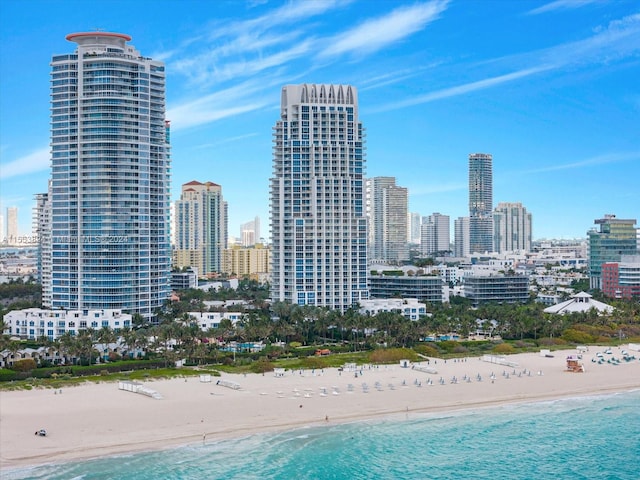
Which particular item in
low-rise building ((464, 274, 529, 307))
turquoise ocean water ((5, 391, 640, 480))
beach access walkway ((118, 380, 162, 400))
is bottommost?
turquoise ocean water ((5, 391, 640, 480))

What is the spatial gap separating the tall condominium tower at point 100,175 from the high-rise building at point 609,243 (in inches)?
4282

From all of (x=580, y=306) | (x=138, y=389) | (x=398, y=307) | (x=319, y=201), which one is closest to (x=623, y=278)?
(x=580, y=306)

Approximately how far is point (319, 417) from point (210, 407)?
918cm

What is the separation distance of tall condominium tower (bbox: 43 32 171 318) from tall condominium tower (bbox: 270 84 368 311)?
2140 centimetres

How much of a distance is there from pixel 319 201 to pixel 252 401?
61.7 metres

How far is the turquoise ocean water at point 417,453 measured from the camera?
171ft

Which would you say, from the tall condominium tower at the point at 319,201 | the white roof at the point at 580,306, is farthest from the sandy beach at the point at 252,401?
the tall condominium tower at the point at 319,201

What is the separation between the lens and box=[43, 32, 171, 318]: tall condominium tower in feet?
386

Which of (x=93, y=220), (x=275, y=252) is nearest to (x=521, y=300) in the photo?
(x=275, y=252)

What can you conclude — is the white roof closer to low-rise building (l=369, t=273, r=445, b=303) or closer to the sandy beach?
low-rise building (l=369, t=273, r=445, b=303)

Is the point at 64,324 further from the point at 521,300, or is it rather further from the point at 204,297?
the point at 521,300

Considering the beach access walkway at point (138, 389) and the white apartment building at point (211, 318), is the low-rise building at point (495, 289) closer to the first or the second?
the white apartment building at point (211, 318)

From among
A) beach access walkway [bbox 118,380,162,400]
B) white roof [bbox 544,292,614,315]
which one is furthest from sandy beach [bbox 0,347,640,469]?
white roof [bbox 544,292,614,315]

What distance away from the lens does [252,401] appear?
227 ft
